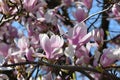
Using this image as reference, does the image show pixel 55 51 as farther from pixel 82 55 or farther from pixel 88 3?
pixel 88 3

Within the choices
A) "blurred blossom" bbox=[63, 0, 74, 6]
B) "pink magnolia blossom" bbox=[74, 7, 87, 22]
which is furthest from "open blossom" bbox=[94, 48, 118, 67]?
"blurred blossom" bbox=[63, 0, 74, 6]

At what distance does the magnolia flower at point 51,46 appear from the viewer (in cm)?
153

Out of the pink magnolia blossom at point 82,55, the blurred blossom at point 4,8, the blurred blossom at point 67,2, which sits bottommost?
the blurred blossom at point 67,2

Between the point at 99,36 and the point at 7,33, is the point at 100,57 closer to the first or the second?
the point at 99,36

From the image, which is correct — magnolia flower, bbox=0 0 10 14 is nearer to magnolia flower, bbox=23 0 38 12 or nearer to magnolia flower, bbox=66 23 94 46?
magnolia flower, bbox=23 0 38 12

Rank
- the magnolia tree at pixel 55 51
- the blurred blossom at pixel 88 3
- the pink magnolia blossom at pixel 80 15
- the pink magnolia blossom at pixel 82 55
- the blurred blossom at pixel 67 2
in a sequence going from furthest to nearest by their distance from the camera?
the blurred blossom at pixel 67 2, the blurred blossom at pixel 88 3, the pink magnolia blossom at pixel 80 15, the pink magnolia blossom at pixel 82 55, the magnolia tree at pixel 55 51

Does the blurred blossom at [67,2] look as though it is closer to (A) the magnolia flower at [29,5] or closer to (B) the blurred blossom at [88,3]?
(B) the blurred blossom at [88,3]

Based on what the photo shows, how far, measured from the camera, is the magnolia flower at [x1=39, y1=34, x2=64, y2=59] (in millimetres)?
1528

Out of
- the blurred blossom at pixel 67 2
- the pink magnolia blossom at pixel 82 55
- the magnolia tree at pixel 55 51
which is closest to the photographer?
the magnolia tree at pixel 55 51

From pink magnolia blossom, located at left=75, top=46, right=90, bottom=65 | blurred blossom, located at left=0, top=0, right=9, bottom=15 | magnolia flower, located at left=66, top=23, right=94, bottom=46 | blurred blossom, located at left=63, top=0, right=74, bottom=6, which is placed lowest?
blurred blossom, located at left=63, top=0, right=74, bottom=6

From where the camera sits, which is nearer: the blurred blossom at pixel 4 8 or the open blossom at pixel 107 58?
the open blossom at pixel 107 58

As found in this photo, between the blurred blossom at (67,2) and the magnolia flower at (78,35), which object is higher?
the magnolia flower at (78,35)

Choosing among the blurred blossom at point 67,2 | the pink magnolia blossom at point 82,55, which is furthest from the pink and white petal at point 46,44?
the blurred blossom at point 67,2

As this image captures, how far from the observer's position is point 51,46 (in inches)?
61.1
